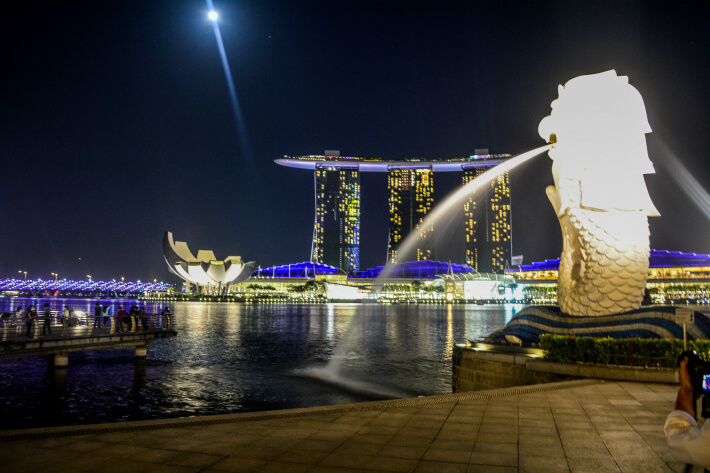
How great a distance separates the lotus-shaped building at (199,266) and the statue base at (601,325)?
325ft

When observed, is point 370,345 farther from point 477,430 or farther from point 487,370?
point 477,430

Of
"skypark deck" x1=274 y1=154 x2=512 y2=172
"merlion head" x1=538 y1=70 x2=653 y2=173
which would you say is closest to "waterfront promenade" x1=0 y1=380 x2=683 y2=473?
"merlion head" x1=538 y1=70 x2=653 y2=173

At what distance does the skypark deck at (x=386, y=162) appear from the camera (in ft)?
589

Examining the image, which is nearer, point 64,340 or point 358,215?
point 64,340

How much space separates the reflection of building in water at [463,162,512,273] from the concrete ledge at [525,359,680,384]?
605 feet

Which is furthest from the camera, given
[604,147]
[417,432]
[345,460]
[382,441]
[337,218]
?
[337,218]

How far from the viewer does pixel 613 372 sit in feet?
33.4

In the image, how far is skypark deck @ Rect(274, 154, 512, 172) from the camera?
179375mm

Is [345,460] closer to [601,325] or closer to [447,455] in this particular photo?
[447,455]

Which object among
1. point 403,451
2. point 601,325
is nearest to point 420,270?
point 601,325

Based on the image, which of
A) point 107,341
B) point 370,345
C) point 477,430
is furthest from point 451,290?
point 477,430

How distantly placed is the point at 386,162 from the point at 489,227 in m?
44.1

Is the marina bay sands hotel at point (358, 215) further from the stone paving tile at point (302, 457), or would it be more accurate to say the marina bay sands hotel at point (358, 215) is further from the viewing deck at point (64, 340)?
the stone paving tile at point (302, 457)

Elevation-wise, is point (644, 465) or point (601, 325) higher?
point (601, 325)
